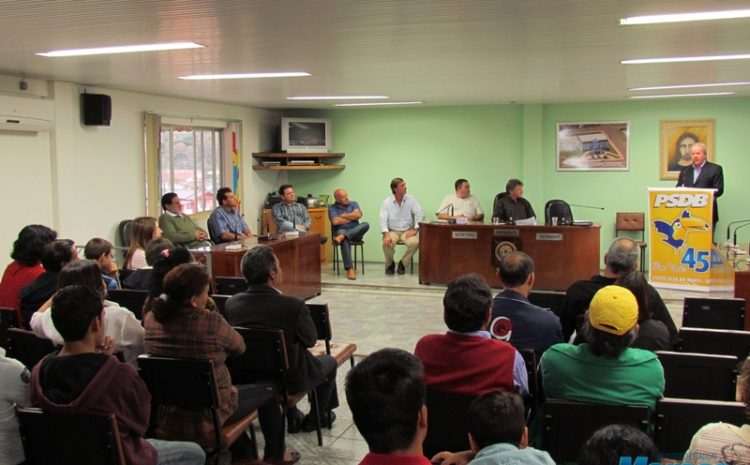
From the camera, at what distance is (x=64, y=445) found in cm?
247

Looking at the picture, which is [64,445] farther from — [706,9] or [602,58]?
[602,58]

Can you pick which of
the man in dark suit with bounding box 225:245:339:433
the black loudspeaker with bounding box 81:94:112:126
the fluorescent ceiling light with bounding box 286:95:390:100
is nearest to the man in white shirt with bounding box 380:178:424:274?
the fluorescent ceiling light with bounding box 286:95:390:100

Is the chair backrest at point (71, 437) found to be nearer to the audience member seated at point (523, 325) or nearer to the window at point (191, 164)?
the audience member seated at point (523, 325)

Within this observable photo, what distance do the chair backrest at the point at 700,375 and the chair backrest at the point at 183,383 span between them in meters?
1.95

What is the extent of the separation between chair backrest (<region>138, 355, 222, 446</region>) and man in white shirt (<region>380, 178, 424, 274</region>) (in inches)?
288

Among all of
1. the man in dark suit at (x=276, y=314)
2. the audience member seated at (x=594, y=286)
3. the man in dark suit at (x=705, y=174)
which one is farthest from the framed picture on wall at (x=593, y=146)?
the man in dark suit at (x=276, y=314)

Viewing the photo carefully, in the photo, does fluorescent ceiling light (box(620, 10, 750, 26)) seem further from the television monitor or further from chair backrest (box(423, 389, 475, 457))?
the television monitor

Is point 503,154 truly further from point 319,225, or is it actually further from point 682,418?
point 682,418

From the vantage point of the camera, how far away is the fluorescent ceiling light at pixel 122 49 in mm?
4961

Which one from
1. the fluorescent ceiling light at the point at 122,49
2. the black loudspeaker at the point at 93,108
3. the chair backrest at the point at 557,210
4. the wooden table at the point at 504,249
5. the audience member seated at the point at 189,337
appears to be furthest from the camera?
A: the chair backrest at the point at 557,210

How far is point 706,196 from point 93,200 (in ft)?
23.4

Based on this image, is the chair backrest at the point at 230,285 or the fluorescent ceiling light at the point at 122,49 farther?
the chair backrest at the point at 230,285

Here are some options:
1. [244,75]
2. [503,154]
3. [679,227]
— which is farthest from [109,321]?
[503,154]

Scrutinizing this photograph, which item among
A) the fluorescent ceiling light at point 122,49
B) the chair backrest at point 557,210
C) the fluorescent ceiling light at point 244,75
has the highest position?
the fluorescent ceiling light at point 244,75
